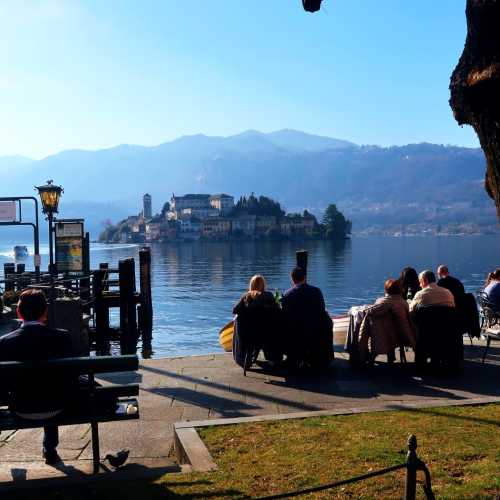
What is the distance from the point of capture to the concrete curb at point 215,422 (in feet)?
19.0

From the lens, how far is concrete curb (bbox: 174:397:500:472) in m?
5.79

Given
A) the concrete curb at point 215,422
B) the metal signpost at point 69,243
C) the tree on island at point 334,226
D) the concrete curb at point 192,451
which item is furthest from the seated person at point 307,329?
the tree on island at point 334,226

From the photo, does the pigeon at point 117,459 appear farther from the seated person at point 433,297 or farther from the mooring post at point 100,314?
the mooring post at point 100,314

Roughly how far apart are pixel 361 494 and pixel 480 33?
3158mm

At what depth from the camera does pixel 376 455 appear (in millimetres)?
5711

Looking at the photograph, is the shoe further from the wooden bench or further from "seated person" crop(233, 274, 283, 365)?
"seated person" crop(233, 274, 283, 365)

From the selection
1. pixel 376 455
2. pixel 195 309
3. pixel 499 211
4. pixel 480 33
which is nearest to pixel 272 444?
pixel 376 455

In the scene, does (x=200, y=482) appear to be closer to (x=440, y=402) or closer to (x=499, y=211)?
(x=499, y=211)

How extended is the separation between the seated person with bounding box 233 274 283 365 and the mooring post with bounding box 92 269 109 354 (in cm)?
1241

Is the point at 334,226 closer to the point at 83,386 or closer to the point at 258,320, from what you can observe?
the point at 258,320

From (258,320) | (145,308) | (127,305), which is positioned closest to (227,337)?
(258,320)

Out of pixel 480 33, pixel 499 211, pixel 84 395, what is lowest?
pixel 84 395

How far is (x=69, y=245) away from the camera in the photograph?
2481cm

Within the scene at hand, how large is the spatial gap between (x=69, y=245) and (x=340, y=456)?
2044 cm
